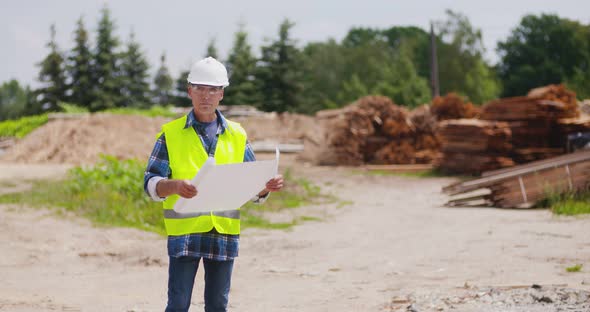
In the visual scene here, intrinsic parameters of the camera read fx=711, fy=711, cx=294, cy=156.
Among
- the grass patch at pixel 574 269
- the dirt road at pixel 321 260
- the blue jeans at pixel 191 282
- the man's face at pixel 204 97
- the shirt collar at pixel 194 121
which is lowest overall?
the dirt road at pixel 321 260

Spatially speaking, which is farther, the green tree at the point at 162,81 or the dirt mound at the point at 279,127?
the green tree at the point at 162,81

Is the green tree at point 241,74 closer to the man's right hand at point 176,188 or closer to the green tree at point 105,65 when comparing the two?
the green tree at point 105,65

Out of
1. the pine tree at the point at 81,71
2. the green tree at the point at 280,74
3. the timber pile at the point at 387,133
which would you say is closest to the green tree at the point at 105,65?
the pine tree at the point at 81,71

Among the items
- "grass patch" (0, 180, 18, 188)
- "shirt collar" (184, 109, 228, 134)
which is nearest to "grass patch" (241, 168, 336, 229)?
"grass patch" (0, 180, 18, 188)

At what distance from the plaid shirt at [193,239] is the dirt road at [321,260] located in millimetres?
2213

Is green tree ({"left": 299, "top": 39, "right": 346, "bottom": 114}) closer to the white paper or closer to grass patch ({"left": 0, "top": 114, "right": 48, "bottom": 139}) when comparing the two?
grass patch ({"left": 0, "top": 114, "right": 48, "bottom": 139})

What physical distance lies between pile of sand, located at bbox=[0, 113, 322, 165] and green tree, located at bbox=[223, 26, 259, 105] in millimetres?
15405

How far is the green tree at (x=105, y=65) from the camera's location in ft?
134

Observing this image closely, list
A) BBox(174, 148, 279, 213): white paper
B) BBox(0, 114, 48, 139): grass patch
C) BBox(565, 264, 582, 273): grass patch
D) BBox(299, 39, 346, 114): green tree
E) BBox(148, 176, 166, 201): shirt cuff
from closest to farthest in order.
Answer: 1. BBox(174, 148, 279, 213): white paper
2. BBox(148, 176, 166, 201): shirt cuff
3. BBox(565, 264, 582, 273): grass patch
4. BBox(0, 114, 48, 139): grass patch
5. BBox(299, 39, 346, 114): green tree

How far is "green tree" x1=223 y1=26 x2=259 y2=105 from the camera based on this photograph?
43562mm

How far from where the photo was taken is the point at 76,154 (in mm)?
23062

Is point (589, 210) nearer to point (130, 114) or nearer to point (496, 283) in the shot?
point (496, 283)

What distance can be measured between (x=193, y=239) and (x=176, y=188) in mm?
389

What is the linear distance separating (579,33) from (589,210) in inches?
2076
